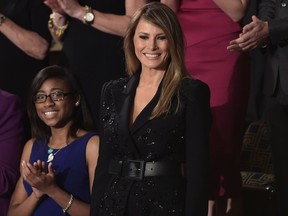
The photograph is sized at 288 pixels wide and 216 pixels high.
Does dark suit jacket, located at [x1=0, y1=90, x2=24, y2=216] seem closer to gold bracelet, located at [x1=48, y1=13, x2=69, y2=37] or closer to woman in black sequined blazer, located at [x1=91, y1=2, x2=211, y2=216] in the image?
gold bracelet, located at [x1=48, y1=13, x2=69, y2=37]

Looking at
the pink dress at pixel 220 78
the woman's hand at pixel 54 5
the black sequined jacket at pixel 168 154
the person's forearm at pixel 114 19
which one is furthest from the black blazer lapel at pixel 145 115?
the woman's hand at pixel 54 5

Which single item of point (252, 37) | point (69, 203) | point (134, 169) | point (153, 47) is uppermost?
point (252, 37)

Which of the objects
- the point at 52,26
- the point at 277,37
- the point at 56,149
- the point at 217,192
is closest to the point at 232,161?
the point at 217,192

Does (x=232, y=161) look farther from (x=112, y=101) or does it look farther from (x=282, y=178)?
(x=112, y=101)

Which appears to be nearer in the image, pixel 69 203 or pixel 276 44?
pixel 69 203

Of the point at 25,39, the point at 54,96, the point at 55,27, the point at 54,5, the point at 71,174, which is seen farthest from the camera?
the point at 25,39

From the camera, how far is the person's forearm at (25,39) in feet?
11.8

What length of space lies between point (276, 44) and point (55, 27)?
1001mm

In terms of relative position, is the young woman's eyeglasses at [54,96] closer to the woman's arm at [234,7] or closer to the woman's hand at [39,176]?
the woman's hand at [39,176]

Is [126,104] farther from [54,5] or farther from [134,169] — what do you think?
[54,5]

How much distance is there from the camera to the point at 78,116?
331cm

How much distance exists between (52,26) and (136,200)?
3.93 ft

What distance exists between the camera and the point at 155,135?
2646 mm

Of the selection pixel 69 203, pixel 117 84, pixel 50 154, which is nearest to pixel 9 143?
pixel 50 154
